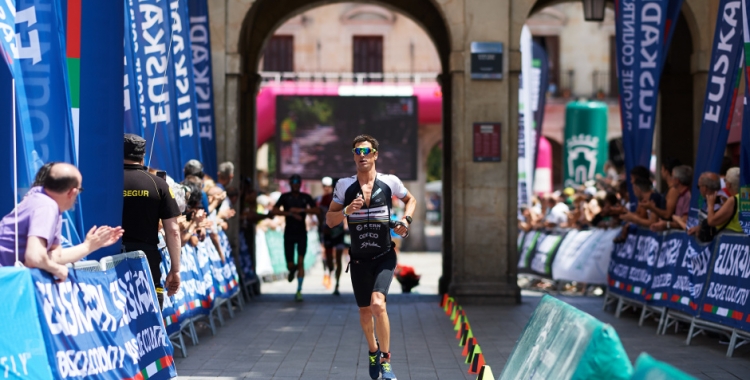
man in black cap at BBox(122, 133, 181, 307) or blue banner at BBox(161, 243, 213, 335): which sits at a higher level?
man in black cap at BBox(122, 133, 181, 307)

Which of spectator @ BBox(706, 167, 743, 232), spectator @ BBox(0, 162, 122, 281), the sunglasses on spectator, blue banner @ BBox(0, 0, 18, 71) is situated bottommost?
spectator @ BBox(706, 167, 743, 232)

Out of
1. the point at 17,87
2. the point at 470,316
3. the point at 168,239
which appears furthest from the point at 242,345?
the point at 17,87

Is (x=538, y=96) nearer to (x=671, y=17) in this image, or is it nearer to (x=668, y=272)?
(x=671, y=17)

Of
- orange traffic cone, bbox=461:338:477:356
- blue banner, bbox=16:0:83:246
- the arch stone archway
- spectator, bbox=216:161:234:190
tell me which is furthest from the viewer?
the arch stone archway

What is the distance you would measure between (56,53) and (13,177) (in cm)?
84

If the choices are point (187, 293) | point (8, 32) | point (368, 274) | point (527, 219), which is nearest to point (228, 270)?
point (187, 293)

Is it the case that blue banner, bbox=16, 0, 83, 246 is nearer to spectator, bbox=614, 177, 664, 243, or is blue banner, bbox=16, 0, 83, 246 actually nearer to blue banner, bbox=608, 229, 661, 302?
blue banner, bbox=608, 229, 661, 302

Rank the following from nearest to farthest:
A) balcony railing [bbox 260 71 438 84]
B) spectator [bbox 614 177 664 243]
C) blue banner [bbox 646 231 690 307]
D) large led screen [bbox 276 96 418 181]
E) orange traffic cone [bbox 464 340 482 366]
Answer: orange traffic cone [bbox 464 340 482 366] → blue banner [bbox 646 231 690 307] → spectator [bbox 614 177 664 243] → large led screen [bbox 276 96 418 181] → balcony railing [bbox 260 71 438 84]

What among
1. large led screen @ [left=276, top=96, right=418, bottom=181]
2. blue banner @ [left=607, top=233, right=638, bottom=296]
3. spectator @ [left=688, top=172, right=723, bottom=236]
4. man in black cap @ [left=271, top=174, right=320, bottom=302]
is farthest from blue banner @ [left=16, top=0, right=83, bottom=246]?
large led screen @ [left=276, top=96, right=418, bottom=181]

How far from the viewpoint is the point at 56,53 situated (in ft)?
22.9

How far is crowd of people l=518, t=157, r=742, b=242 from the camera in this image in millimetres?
11172

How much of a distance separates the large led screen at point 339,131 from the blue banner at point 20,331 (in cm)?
1893

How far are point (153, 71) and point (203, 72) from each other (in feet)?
11.1

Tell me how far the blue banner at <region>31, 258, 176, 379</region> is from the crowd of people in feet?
19.4
